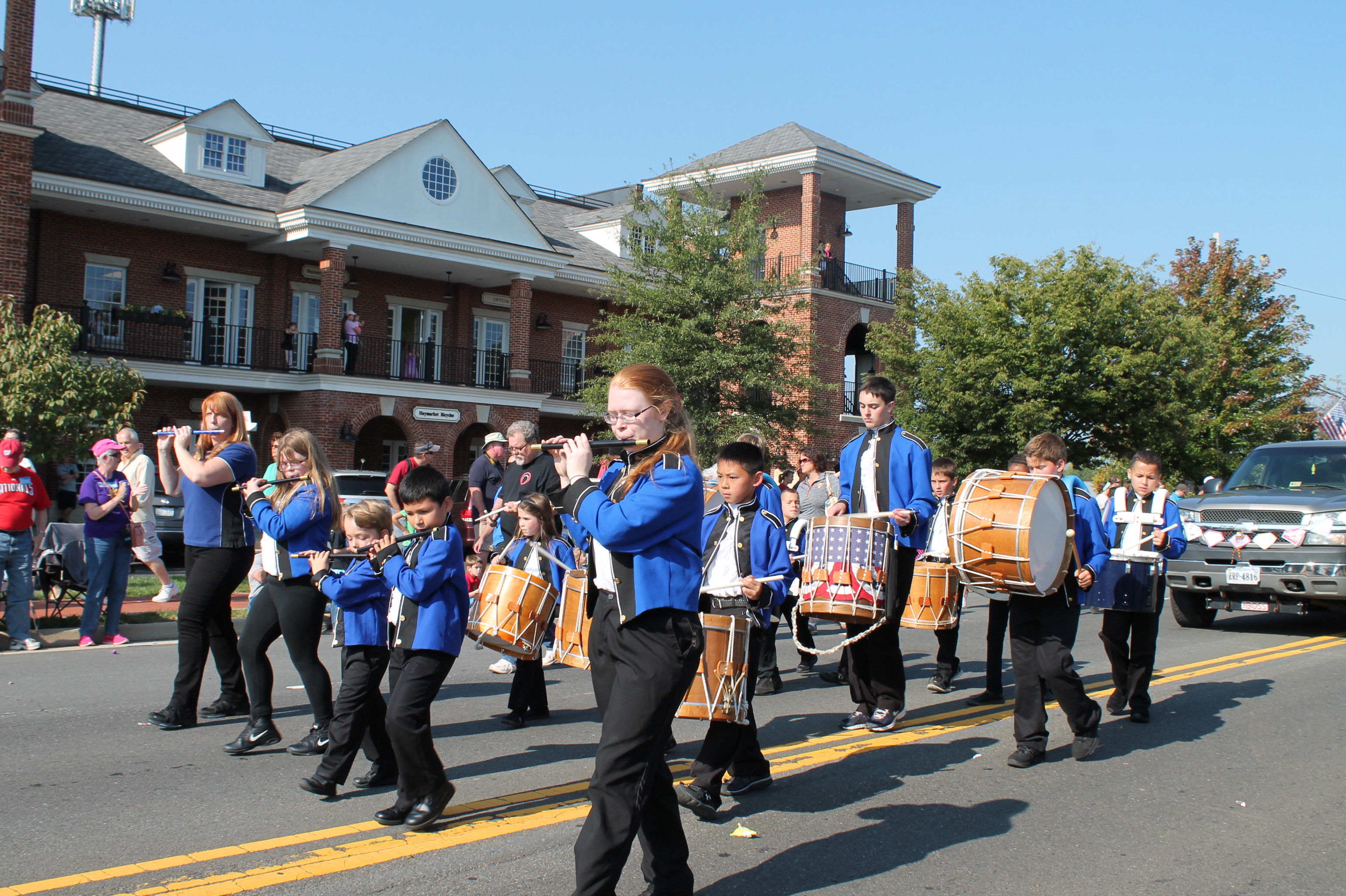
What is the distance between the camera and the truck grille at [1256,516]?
1198cm

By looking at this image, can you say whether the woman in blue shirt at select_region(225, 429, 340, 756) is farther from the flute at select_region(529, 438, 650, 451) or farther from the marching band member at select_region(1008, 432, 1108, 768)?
the marching band member at select_region(1008, 432, 1108, 768)

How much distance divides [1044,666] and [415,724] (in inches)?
141

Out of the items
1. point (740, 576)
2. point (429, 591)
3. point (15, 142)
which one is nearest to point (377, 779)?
point (429, 591)

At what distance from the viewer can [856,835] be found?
16.1 feet

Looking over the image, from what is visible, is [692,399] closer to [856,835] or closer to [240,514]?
[240,514]

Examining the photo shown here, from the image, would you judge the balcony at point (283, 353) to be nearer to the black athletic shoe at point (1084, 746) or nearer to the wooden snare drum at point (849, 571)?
the wooden snare drum at point (849, 571)

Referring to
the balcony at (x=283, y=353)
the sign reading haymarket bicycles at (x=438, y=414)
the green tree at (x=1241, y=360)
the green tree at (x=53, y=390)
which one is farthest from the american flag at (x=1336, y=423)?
the green tree at (x=53, y=390)

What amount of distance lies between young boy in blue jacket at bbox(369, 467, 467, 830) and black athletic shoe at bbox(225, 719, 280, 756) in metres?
1.36

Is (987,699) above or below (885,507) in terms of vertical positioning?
below

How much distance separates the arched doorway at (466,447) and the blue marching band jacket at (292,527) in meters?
23.6

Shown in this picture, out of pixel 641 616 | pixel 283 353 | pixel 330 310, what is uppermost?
pixel 330 310

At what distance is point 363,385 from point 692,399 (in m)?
8.18

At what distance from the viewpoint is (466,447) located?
100.0 ft

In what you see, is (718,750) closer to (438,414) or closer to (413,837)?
(413,837)
